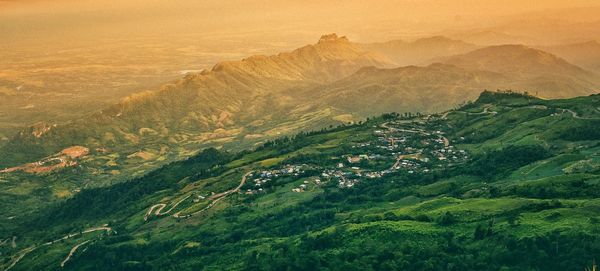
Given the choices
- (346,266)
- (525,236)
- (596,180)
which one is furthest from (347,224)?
(596,180)

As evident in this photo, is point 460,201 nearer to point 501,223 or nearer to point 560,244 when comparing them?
point 501,223

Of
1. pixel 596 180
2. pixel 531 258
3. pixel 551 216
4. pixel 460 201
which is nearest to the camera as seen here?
pixel 531 258

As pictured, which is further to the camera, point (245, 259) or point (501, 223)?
point (245, 259)

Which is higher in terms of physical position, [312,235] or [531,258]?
[531,258]

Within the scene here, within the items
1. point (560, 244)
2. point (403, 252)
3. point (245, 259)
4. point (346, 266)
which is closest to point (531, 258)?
point (560, 244)

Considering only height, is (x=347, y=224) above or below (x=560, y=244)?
below

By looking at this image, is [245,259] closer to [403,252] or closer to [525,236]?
[403,252]

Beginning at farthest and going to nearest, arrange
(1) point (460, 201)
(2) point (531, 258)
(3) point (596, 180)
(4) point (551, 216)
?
(1) point (460, 201) → (3) point (596, 180) → (4) point (551, 216) → (2) point (531, 258)

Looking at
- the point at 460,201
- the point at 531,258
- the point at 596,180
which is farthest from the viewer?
the point at 460,201

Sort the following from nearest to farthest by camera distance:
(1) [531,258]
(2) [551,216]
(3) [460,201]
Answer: (1) [531,258] < (2) [551,216] < (3) [460,201]
